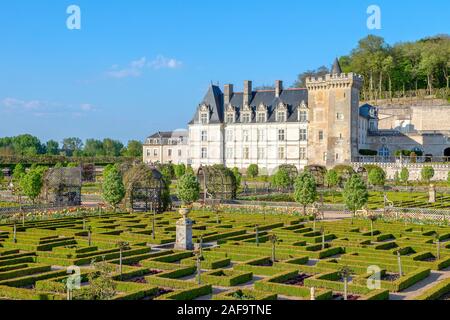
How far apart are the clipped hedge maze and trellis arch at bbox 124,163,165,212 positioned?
6270 millimetres

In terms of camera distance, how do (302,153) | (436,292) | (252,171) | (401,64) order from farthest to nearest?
(401,64) < (302,153) < (252,171) < (436,292)

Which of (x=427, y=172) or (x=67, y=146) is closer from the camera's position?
(x=427, y=172)

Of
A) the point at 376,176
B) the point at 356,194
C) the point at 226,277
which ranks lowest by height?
the point at 226,277

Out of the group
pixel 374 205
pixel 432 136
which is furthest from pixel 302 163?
pixel 374 205

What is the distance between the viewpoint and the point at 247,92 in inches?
2901

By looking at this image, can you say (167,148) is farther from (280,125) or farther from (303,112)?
(303,112)

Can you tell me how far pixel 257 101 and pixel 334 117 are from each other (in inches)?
418

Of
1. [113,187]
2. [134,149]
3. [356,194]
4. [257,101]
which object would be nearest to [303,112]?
[257,101]

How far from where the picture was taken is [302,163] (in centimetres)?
7000

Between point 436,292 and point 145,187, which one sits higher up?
point 145,187

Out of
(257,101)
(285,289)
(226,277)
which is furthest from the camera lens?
(257,101)

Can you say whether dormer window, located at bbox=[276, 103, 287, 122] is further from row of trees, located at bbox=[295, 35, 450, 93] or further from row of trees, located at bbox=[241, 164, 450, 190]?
row of trees, located at bbox=[295, 35, 450, 93]

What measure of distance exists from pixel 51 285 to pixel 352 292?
8973 millimetres

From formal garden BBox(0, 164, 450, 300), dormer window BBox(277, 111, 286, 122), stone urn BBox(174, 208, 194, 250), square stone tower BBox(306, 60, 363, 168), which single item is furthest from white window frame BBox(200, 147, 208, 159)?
stone urn BBox(174, 208, 194, 250)
